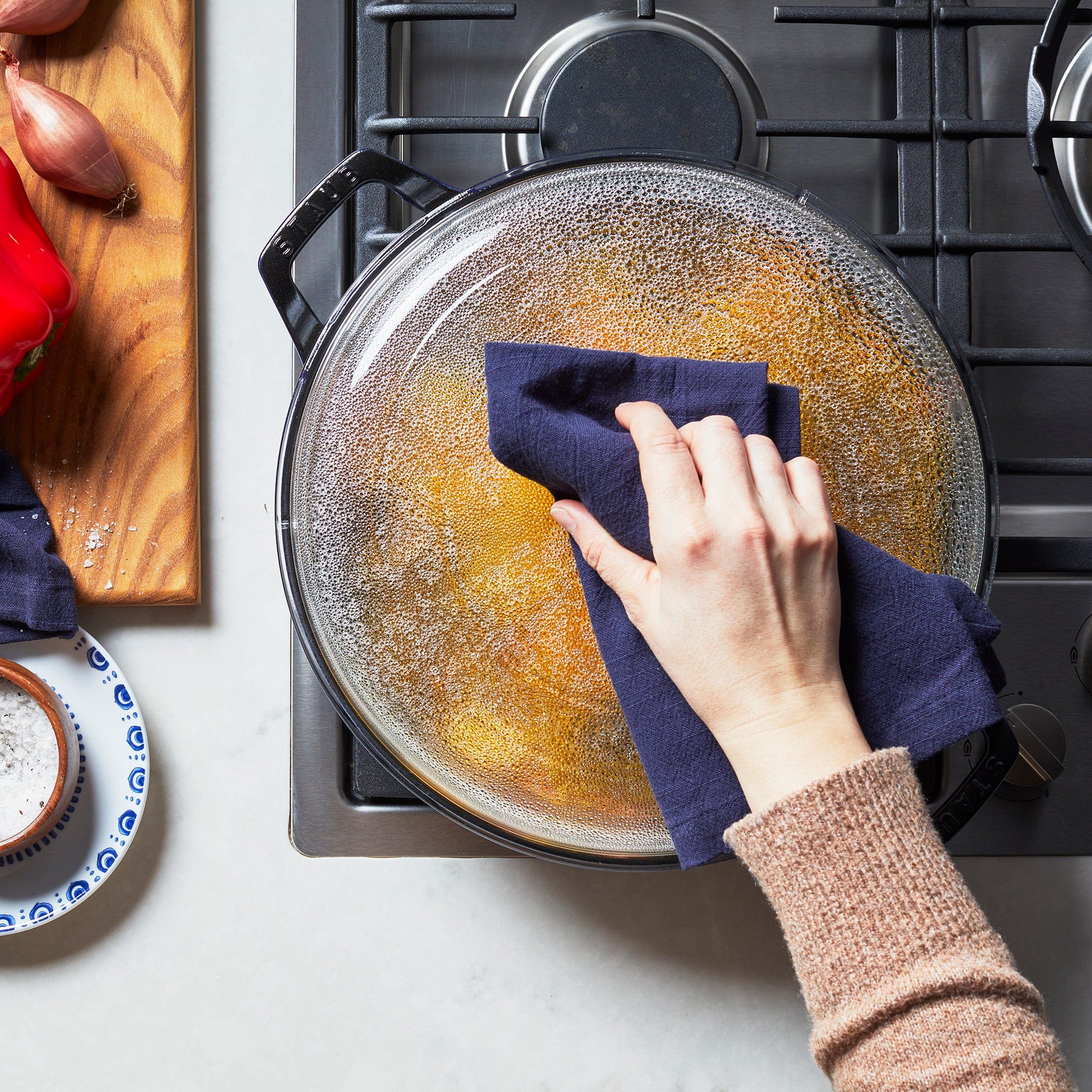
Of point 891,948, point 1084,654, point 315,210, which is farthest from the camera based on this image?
point 1084,654

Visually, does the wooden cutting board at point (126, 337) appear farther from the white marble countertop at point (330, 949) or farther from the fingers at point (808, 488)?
the fingers at point (808, 488)

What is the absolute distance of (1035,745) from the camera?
2.12 feet

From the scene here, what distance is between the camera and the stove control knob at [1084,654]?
0.66 m

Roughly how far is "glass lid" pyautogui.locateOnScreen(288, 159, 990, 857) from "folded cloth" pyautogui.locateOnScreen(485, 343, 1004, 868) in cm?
5

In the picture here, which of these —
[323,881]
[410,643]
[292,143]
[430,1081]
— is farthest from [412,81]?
[430,1081]

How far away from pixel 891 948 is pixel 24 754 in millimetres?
578

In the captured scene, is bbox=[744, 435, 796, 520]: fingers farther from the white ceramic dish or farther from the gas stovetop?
the white ceramic dish

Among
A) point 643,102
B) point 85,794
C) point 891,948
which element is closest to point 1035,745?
point 891,948

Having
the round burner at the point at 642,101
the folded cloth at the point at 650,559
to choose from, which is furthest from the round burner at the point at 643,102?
the folded cloth at the point at 650,559

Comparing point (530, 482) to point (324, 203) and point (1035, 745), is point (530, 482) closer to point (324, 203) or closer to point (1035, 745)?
point (324, 203)

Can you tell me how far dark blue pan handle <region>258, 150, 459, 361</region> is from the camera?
1.82 feet

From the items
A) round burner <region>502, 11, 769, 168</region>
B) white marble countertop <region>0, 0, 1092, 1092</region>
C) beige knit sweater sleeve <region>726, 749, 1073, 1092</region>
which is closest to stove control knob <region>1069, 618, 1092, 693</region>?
white marble countertop <region>0, 0, 1092, 1092</region>

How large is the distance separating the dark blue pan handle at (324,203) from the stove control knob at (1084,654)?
52cm

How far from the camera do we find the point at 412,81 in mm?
681
